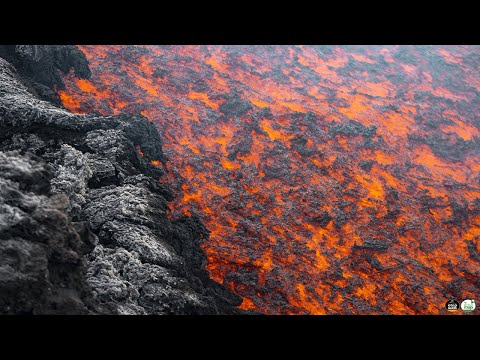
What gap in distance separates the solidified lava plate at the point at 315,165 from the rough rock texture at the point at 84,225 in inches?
91.2

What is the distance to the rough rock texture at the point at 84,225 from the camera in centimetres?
595

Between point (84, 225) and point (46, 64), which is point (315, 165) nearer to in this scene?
point (84, 225)

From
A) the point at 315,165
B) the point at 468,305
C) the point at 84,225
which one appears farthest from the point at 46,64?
the point at 468,305

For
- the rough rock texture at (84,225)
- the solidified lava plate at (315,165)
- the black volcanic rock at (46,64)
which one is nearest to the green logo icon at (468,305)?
the solidified lava plate at (315,165)

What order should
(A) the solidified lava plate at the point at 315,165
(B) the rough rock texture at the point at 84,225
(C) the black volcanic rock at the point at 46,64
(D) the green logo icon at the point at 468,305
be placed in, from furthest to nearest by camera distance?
(C) the black volcanic rock at the point at 46,64 < (A) the solidified lava plate at the point at 315,165 < (D) the green logo icon at the point at 468,305 < (B) the rough rock texture at the point at 84,225

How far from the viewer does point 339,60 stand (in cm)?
2667

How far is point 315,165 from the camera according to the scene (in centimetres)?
1669

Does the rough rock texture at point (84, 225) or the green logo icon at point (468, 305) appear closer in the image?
the rough rock texture at point (84, 225)

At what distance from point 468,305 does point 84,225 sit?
12.7 m

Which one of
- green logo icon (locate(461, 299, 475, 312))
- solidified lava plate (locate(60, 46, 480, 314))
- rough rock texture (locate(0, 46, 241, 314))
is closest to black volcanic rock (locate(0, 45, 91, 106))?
rough rock texture (locate(0, 46, 241, 314))

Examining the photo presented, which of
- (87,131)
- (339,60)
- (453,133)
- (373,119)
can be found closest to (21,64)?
(87,131)

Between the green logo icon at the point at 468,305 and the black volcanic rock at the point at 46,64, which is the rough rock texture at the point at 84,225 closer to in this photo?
the black volcanic rock at the point at 46,64

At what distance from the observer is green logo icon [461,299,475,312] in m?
11.9
